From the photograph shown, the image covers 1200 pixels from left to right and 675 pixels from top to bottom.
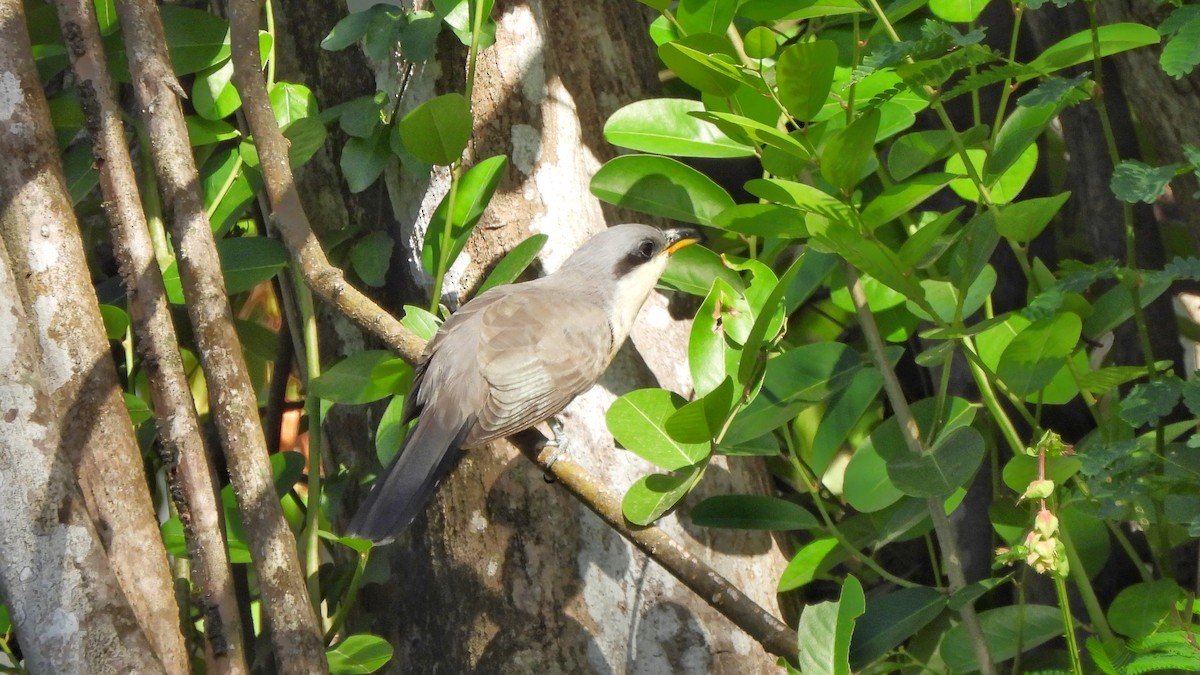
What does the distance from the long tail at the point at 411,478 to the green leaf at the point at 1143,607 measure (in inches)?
42.3

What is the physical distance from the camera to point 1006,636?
1.64 m

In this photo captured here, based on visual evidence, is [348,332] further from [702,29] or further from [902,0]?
[902,0]

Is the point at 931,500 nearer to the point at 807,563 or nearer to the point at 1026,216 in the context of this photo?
the point at 807,563

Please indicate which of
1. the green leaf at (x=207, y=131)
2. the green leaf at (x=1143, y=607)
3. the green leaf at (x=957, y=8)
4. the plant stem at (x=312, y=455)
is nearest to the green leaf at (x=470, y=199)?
the plant stem at (x=312, y=455)

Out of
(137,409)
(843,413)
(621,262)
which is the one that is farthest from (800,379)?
(137,409)

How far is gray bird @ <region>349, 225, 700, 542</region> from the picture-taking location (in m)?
1.86

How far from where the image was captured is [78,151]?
2.23 metres

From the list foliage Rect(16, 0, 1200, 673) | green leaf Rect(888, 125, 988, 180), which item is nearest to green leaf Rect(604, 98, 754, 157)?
foliage Rect(16, 0, 1200, 673)

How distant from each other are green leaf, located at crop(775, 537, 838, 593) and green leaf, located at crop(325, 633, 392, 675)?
0.70m

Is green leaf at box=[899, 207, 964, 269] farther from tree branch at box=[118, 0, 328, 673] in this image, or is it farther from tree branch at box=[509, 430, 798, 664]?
tree branch at box=[118, 0, 328, 673]

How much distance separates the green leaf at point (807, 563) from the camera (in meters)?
1.83

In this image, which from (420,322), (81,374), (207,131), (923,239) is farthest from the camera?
(207,131)

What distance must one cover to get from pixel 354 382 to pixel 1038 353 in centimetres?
113

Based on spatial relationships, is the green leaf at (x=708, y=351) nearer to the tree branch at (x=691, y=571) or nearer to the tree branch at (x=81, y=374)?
the tree branch at (x=691, y=571)
